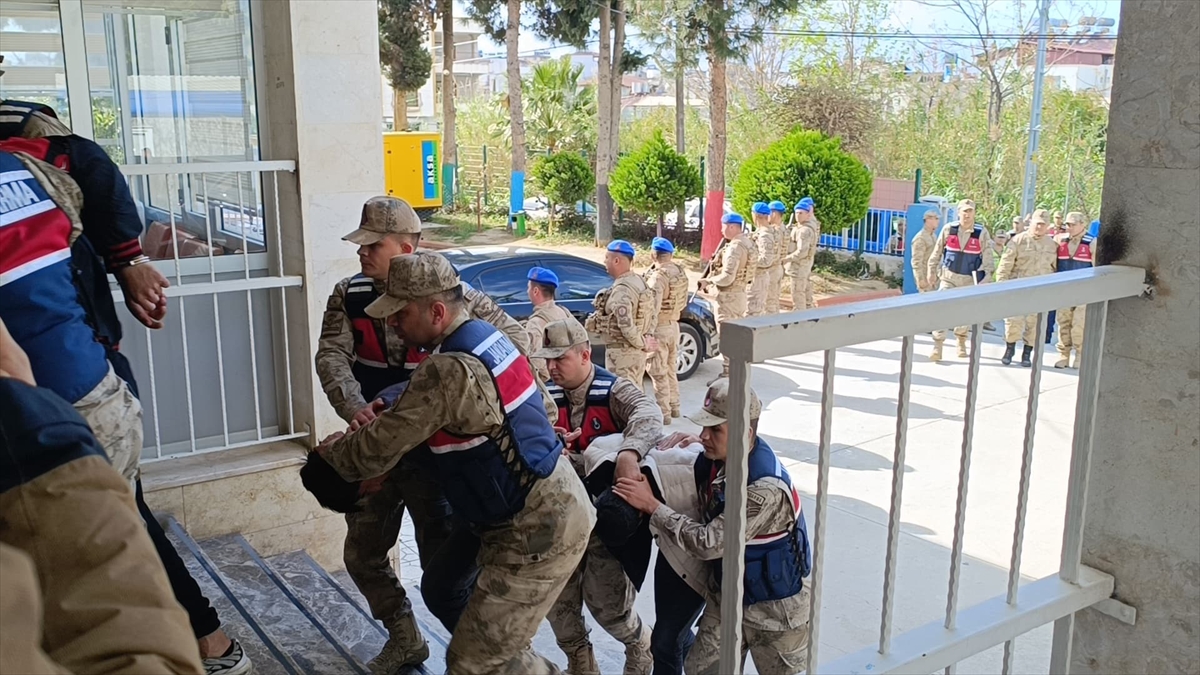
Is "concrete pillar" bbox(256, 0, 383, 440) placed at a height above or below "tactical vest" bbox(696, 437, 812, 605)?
above

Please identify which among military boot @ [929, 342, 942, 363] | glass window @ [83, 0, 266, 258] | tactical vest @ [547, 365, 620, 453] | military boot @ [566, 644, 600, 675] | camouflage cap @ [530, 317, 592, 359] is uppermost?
glass window @ [83, 0, 266, 258]

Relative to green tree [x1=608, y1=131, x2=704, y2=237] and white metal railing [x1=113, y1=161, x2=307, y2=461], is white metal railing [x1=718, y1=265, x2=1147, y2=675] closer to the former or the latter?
white metal railing [x1=113, y1=161, x2=307, y2=461]

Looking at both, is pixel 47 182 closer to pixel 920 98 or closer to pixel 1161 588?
pixel 1161 588

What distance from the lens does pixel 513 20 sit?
2503cm

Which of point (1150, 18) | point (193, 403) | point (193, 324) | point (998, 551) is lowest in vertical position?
point (998, 551)

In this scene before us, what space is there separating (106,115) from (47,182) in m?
2.69

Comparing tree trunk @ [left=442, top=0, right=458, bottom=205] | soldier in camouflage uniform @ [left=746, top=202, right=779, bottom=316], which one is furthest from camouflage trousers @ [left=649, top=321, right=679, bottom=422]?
tree trunk @ [left=442, top=0, right=458, bottom=205]

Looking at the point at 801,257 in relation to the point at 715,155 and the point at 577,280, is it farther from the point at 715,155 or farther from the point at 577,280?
the point at 715,155

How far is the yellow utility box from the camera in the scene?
17.4m

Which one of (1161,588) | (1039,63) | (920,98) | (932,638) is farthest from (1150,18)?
(920,98)

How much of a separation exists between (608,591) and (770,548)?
87cm

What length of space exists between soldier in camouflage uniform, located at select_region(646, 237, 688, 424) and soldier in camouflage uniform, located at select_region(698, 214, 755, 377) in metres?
1.54

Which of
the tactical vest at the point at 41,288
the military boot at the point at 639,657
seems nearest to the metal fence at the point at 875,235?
the military boot at the point at 639,657

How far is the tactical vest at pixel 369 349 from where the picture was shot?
4137 millimetres
